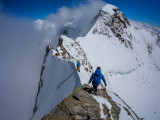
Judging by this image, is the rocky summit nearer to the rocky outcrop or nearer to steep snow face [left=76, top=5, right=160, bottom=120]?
the rocky outcrop

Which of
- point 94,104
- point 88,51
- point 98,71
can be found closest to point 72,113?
point 94,104

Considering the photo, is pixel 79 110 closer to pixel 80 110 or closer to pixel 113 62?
pixel 80 110

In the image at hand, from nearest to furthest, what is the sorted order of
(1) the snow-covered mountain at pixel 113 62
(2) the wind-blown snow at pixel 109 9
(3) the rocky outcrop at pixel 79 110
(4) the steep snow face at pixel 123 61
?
(3) the rocky outcrop at pixel 79 110 < (1) the snow-covered mountain at pixel 113 62 < (4) the steep snow face at pixel 123 61 < (2) the wind-blown snow at pixel 109 9

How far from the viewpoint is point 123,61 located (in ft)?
108

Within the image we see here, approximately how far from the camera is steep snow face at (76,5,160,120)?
80.5ft

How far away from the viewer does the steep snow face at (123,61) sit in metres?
24.5

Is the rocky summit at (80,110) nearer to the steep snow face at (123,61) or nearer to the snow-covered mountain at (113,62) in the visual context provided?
the snow-covered mountain at (113,62)

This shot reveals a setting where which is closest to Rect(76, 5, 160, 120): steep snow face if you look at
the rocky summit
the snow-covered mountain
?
the snow-covered mountain

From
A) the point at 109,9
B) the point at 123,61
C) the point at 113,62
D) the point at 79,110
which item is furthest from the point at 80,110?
the point at 109,9

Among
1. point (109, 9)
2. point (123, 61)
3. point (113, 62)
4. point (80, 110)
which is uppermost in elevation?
point (109, 9)

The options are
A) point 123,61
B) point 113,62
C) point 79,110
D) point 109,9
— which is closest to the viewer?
→ point 79,110

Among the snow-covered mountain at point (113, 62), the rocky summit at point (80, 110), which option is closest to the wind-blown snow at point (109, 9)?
the snow-covered mountain at point (113, 62)

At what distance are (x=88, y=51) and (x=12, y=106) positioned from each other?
36.1 m

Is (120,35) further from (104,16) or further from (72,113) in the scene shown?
(72,113)
